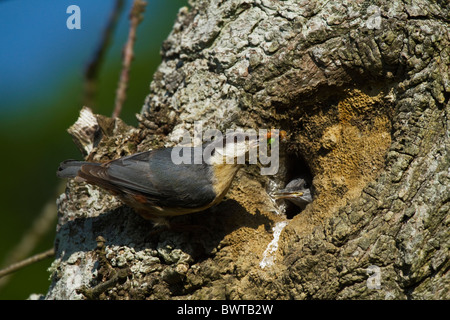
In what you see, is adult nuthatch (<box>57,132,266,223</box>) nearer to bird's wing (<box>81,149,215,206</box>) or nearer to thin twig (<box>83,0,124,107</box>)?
bird's wing (<box>81,149,215,206</box>)

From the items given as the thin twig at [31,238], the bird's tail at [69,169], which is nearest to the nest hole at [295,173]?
the bird's tail at [69,169]

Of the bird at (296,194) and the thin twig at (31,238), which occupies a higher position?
the bird at (296,194)

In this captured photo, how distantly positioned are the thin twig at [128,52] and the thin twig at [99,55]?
0.17 m

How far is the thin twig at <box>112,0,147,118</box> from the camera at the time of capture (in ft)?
10.5

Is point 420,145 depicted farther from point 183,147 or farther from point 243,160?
point 183,147

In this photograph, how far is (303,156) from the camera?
120 inches

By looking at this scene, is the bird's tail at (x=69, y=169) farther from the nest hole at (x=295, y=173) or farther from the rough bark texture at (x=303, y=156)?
the nest hole at (x=295, y=173)

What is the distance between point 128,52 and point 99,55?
0.30 metres

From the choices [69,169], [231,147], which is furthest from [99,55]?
[231,147]

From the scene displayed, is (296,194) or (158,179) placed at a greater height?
(158,179)

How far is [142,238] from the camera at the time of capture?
2686 millimetres

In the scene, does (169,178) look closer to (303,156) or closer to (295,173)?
(303,156)

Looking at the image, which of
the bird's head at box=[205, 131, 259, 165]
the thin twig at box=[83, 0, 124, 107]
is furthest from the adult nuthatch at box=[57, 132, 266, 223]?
the thin twig at box=[83, 0, 124, 107]

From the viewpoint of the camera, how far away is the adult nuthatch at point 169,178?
8.57 feet
